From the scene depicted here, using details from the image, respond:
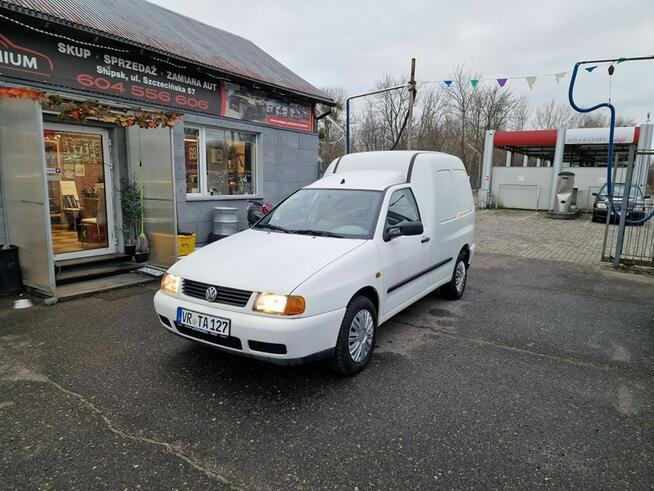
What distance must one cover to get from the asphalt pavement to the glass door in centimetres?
256

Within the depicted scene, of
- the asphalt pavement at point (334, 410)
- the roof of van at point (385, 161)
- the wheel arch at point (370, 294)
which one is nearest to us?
the asphalt pavement at point (334, 410)

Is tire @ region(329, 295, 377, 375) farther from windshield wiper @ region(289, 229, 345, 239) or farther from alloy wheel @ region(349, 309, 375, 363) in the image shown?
windshield wiper @ region(289, 229, 345, 239)

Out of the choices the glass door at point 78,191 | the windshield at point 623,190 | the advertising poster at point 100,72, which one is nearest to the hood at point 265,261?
the glass door at point 78,191

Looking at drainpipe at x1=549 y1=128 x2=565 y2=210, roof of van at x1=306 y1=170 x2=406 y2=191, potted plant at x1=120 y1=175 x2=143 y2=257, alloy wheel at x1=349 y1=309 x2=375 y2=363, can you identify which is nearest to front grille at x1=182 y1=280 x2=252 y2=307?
alloy wheel at x1=349 y1=309 x2=375 y2=363

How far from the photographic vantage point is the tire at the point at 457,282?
19.7ft

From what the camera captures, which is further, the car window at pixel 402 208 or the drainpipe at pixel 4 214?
the drainpipe at pixel 4 214

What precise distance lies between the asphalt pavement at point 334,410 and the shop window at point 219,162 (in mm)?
4860

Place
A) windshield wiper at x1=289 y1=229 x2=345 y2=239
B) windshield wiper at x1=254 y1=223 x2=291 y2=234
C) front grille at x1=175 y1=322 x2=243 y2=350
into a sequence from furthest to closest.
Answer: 1. windshield wiper at x1=254 y1=223 x2=291 y2=234
2. windshield wiper at x1=289 y1=229 x2=345 y2=239
3. front grille at x1=175 y1=322 x2=243 y2=350

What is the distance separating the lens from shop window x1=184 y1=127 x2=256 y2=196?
929 centimetres

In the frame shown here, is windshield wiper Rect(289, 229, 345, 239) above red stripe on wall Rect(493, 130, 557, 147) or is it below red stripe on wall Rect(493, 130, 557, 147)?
below

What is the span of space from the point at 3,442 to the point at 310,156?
10.2 meters

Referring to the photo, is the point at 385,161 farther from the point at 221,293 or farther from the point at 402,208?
the point at 221,293

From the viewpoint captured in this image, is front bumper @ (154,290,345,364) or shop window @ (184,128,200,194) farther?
shop window @ (184,128,200,194)

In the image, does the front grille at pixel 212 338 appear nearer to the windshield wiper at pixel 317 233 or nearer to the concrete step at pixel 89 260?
the windshield wiper at pixel 317 233
